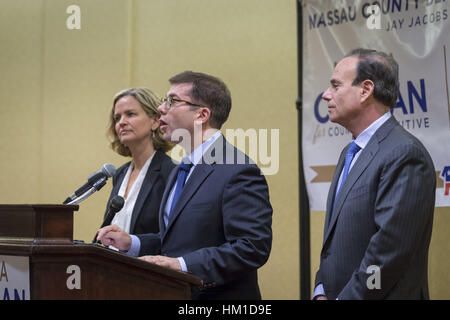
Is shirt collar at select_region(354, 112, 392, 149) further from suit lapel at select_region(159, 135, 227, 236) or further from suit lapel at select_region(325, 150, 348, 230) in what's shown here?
suit lapel at select_region(159, 135, 227, 236)

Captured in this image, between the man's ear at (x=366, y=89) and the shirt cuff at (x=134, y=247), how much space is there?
1.13 metres

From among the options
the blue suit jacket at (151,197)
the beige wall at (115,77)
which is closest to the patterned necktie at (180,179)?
the blue suit jacket at (151,197)

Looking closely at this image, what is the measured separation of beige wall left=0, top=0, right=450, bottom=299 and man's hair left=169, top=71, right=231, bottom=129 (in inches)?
73.9

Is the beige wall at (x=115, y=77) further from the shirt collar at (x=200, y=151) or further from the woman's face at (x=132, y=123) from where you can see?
the shirt collar at (x=200, y=151)

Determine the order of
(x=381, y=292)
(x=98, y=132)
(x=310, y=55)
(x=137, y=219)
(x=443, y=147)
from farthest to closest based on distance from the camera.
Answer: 1. (x=98, y=132)
2. (x=310, y=55)
3. (x=443, y=147)
4. (x=137, y=219)
5. (x=381, y=292)

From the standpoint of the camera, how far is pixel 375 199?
2104 millimetres

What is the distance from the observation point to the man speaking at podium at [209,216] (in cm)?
222

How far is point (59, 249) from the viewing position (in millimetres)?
1675

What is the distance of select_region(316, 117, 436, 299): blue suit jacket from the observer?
197cm

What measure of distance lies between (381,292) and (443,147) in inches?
61.6

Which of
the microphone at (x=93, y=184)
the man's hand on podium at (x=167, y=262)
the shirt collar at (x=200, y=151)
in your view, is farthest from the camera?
the shirt collar at (x=200, y=151)

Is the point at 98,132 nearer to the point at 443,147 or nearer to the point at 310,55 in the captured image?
the point at 310,55

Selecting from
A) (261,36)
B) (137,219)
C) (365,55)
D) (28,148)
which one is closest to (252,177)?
(365,55)

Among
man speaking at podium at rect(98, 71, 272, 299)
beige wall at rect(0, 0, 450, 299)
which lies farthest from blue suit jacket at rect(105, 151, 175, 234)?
beige wall at rect(0, 0, 450, 299)
